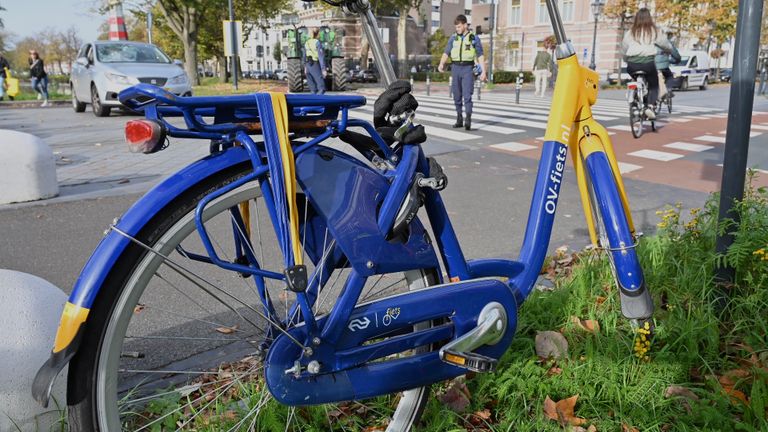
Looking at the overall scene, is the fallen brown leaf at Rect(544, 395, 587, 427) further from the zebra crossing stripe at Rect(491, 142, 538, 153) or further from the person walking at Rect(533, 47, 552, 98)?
the person walking at Rect(533, 47, 552, 98)

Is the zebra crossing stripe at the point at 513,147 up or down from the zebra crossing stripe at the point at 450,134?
down

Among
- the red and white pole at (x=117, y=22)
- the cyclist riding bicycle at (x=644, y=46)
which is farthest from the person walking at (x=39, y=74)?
the cyclist riding bicycle at (x=644, y=46)

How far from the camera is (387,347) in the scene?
6.24ft

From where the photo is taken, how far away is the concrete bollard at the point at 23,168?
535 centimetres

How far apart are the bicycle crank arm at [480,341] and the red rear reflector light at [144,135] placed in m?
1.03

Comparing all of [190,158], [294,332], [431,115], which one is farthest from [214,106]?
[431,115]

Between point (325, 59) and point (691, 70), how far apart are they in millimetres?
19368

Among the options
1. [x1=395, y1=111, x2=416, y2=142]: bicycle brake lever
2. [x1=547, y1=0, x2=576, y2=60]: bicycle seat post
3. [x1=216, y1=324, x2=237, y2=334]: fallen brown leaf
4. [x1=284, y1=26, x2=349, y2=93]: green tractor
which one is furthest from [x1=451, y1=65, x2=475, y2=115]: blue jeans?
[x1=284, y1=26, x2=349, y2=93]: green tractor

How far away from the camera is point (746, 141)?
2768mm

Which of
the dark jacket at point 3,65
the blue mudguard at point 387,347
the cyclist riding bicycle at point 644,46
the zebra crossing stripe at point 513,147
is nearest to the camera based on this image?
the blue mudguard at point 387,347

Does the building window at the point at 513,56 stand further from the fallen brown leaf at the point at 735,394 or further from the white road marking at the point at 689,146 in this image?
the fallen brown leaf at the point at 735,394

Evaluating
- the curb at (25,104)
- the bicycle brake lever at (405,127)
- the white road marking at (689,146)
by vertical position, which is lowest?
the white road marking at (689,146)

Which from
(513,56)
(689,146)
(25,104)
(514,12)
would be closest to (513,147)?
(689,146)

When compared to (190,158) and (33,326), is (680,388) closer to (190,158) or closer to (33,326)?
(33,326)
